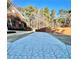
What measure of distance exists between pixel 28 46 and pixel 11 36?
316 mm

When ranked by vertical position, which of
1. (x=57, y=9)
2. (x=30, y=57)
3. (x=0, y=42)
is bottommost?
(x=30, y=57)

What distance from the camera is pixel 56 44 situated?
3.05m

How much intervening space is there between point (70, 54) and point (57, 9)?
0.70m

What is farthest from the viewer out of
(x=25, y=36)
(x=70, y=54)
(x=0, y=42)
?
(x=25, y=36)

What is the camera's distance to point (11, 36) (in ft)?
10.2

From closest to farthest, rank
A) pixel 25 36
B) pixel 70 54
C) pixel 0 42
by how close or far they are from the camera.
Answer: pixel 0 42 < pixel 70 54 < pixel 25 36
